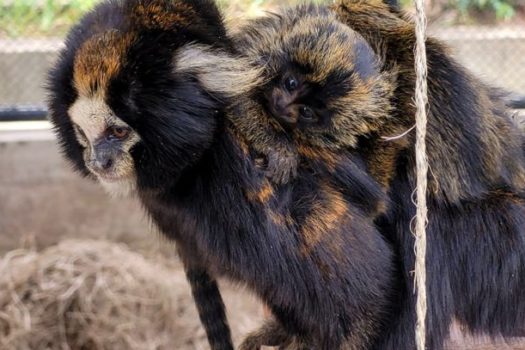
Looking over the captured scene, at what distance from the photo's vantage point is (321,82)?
2.17m

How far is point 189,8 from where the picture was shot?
1957 mm

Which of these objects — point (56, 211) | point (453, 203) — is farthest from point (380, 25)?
point (56, 211)

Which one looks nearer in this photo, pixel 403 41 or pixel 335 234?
pixel 335 234

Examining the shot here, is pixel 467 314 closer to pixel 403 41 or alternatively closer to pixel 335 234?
pixel 335 234

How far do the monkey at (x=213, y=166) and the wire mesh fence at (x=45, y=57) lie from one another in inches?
71.2

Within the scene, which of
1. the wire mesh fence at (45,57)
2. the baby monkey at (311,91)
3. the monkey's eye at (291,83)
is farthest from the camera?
the wire mesh fence at (45,57)

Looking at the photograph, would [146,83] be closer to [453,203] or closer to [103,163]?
[103,163]

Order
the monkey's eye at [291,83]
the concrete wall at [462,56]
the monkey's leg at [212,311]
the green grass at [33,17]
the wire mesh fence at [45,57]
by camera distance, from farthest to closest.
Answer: the concrete wall at [462,56] < the wire mesh fence at [45,57] < the green grass at [33,17] < the monkey's leg at [212,311] < the monkey's eye at [291,83]

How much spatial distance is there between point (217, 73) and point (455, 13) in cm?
283

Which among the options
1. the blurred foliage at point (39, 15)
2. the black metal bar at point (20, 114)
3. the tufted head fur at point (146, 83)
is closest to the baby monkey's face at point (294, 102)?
the tufted head fur at point (146, 83)

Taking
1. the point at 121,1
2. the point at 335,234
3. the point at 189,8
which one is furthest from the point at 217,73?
the point at 335,234

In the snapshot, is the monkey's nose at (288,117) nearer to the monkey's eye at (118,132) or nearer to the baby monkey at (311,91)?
the baby monkey at (311,91)

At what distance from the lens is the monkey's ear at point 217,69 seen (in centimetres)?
189

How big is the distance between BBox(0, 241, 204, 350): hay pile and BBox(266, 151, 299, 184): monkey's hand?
1791 millimetres
